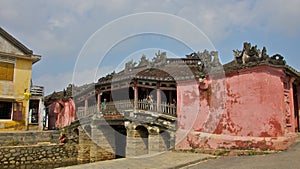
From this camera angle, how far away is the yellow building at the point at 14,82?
53.1 ft

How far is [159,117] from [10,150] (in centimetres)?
790

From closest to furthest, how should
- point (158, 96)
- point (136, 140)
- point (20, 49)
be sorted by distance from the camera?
point (136, 140) < point (158, 96) < point (20, 49)

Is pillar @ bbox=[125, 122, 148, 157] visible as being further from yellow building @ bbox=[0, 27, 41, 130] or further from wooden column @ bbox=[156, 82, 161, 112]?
yellow building @ bbox=[0, 27, 41, 130]

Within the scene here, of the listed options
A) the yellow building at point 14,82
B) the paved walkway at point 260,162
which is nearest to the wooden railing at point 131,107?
the paved walkway at point 260,162

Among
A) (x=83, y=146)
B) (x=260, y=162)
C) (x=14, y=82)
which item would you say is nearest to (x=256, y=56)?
(x=260, y=162)

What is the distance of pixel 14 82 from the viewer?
651 inches

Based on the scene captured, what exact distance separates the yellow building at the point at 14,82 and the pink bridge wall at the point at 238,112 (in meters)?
10.6

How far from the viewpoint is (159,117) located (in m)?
12.4

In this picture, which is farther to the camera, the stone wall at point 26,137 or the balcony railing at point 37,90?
the balcony railing at point 37,90

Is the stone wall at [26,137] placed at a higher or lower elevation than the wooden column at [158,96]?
lower

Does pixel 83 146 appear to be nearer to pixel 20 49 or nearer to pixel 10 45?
pixel 20 49

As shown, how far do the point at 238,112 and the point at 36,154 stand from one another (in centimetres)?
1068

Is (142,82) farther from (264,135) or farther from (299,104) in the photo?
(299,104)

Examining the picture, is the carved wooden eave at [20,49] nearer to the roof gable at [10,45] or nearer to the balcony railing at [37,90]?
the roof gable at [10,45]
